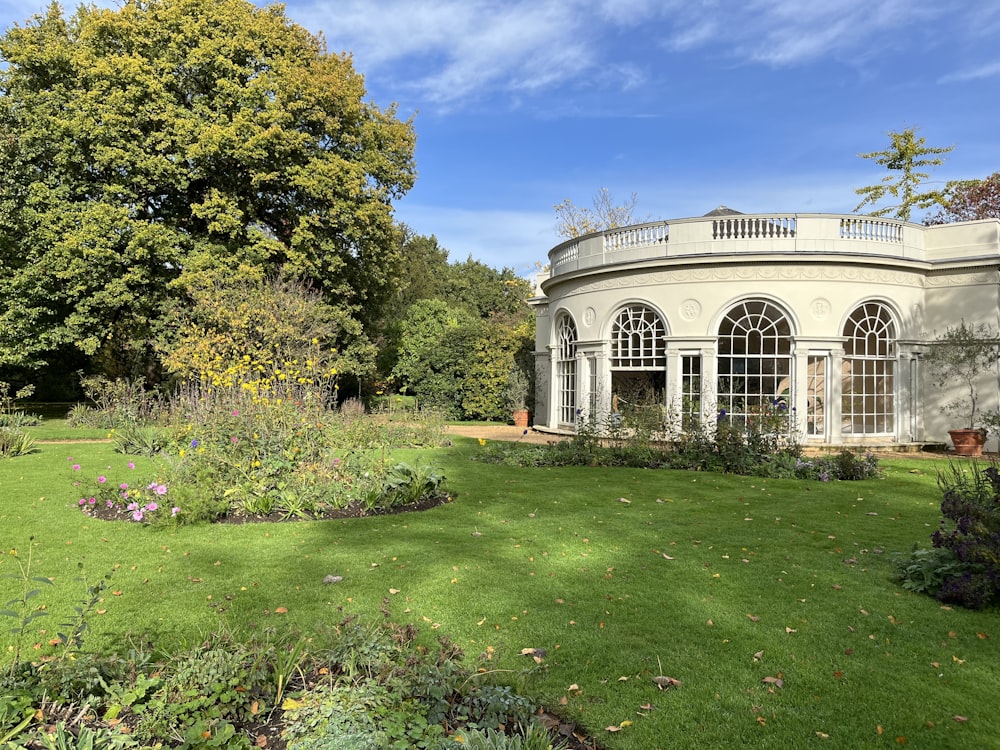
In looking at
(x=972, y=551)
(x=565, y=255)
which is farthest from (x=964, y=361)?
(x=972, y=551)

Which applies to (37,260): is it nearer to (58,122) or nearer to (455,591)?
(58,122)

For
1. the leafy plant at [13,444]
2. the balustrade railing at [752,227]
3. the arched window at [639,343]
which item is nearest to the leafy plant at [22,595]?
the leafy plant at [13,444]

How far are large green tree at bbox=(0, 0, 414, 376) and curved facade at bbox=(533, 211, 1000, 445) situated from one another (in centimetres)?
904

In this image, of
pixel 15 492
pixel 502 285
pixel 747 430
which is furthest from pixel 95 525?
pixel 502 285

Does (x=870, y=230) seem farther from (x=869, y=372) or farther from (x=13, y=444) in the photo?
(x=13, y=444)

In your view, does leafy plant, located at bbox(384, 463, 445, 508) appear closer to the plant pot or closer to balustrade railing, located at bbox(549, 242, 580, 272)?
balustrade railing, located at bbox(549, 242, 580, 272)

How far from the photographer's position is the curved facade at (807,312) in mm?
14406

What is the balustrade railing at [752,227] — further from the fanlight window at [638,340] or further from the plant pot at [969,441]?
the plant pot at [969,441]

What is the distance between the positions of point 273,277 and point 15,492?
38.0 ft

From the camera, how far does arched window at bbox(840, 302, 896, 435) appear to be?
49.1 feet

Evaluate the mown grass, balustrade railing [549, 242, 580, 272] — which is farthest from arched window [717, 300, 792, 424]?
the mown grass

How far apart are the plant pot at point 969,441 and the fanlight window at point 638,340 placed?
6.63 metres

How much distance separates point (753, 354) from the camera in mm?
14680

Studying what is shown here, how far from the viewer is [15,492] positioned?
25.9 feet
